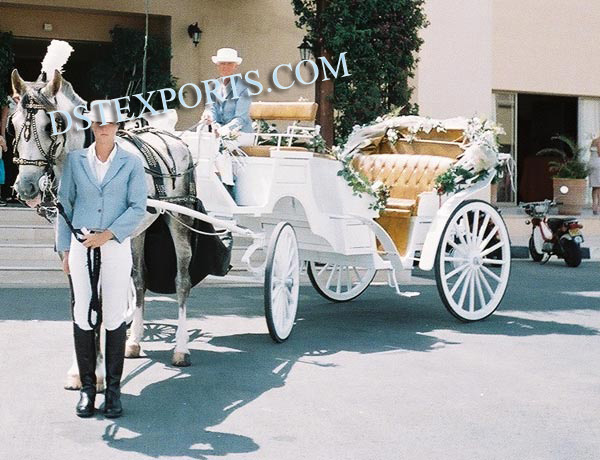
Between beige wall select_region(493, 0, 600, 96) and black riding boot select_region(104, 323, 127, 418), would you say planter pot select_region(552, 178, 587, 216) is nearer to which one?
beige wall select_region(493, 0, 600, 96)

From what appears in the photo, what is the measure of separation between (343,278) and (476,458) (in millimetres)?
6562

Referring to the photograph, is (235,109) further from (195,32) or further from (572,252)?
(195,32)

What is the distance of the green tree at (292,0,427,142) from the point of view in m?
15.9

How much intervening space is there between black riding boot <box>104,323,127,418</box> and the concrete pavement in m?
0.08

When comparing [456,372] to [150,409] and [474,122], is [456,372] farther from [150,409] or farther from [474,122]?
[474,122]

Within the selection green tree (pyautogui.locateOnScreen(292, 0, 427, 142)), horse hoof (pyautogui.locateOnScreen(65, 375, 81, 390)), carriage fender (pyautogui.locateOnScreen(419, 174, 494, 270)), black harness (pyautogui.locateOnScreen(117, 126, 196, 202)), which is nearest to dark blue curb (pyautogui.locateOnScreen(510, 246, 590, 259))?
green tree (pyautogui.locateOnScreen(292, 0, 427, 142))

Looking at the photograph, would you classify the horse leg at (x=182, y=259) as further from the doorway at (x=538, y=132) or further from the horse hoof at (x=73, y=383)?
the doorway at (x=538, y=132)

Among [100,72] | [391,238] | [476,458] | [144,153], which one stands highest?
[100,72]

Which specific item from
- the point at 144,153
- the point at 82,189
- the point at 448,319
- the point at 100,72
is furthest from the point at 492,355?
the point at 100,72

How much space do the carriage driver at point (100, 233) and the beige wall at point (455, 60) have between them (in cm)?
1448

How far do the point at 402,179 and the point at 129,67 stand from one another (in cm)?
824

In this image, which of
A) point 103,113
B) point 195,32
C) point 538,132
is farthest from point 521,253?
point 103,113

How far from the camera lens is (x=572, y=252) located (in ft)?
50.2

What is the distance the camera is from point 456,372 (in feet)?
23.1
